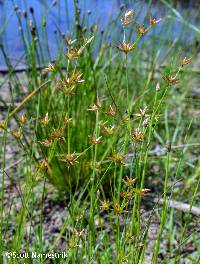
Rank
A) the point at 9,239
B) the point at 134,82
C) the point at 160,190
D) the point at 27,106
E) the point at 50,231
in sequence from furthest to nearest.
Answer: the point at 134,82 < the point at 160,190 < the point at 27,106 < the point at 50,231 < the point at 9,239

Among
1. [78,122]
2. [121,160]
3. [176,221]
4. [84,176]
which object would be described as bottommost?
[176,221]

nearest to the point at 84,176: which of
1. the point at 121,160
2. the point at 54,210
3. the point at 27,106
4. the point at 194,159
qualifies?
the point at 54,210

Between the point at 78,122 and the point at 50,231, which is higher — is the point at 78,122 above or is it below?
above

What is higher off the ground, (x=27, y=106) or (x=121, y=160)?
(x=121, y=160)

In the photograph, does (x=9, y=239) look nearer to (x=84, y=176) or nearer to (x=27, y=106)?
(x=84, y=176)

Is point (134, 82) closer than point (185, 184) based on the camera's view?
No

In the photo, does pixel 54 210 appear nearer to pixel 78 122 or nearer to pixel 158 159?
pixel 78 122

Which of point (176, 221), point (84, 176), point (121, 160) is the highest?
point (121, 160)

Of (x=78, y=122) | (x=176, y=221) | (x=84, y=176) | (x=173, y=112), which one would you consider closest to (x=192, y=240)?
(x=176, y=221)

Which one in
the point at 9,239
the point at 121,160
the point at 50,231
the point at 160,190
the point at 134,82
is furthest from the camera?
the point at 134,82
